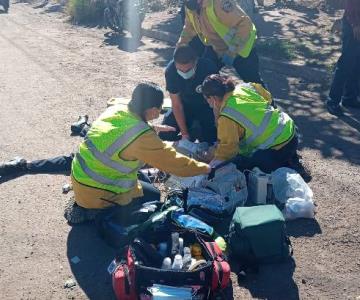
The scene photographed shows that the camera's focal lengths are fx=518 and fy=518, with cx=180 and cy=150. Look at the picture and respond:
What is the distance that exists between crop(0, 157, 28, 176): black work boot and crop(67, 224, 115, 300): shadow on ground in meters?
1.50

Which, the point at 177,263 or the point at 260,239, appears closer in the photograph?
the point at 177,263

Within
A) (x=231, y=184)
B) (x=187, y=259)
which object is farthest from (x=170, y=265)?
(x=231, y=184)

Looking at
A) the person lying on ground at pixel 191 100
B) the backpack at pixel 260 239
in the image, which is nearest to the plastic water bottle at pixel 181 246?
the backpack at pixel 260 239

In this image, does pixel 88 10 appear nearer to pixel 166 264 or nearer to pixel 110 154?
pixel 110 154

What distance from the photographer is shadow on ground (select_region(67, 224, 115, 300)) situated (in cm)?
430

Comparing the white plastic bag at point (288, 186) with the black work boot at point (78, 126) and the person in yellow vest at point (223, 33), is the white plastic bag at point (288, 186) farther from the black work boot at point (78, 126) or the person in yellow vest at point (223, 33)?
the black work boot at point (78, 126)

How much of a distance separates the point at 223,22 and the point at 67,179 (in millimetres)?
2686

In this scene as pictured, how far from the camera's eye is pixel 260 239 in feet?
14.2

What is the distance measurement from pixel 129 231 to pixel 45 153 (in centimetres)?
266

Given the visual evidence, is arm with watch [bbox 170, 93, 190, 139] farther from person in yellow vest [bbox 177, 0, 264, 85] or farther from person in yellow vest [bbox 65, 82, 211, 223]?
person in yellow vest [bbox 65, 82, 211, 223]

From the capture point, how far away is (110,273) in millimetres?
4234

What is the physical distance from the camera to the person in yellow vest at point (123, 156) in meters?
4.50

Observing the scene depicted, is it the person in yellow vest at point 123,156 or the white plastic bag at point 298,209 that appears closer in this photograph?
the person in yellow vest at point 123,156

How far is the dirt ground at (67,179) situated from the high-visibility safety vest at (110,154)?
608 mm
